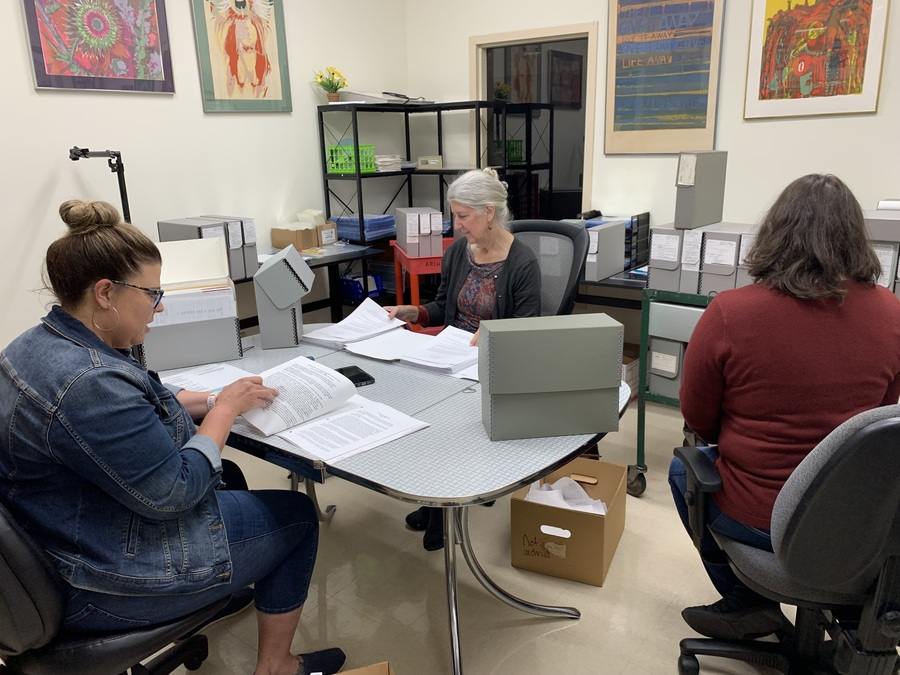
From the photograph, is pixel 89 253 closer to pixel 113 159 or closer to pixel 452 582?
pixel 452 582

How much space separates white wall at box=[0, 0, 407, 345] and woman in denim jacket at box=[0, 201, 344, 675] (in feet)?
6.75

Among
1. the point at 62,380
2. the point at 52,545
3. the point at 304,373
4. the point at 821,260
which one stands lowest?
the point at 52,545

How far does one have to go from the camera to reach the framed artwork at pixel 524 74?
4.36 meters

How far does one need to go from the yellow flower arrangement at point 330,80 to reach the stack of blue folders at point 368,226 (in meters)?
0.78

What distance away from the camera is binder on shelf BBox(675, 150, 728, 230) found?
8.95 feet

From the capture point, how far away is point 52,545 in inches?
47.3

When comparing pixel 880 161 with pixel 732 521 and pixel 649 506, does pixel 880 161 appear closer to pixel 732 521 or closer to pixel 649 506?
pixel 649 506

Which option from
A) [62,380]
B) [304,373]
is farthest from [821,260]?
[62,380]

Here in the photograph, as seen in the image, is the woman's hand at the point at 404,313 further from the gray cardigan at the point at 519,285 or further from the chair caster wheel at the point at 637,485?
the chair caster wheel at the point at 637,485

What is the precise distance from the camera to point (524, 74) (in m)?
4.44

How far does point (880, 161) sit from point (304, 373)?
114 inches

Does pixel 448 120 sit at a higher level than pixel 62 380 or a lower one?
higher

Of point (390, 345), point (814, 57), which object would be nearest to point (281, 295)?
point (390, 345)

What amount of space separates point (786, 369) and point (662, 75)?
2715mm
